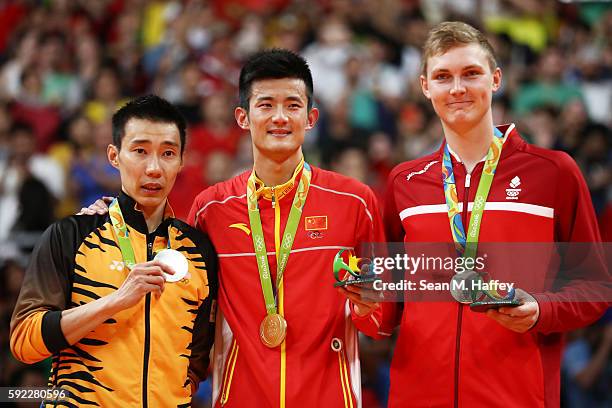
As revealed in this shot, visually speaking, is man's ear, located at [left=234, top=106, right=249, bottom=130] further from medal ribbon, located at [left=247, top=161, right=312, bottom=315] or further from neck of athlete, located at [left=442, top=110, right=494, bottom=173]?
neck of athlete, located at [left=442, top=110, right=494, bottom=173]

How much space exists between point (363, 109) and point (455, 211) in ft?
16.9

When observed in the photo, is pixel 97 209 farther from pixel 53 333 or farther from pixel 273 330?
pixel 273 330

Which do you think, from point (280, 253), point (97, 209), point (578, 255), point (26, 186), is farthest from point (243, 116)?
point (26, 186)

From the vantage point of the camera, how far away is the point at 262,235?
4.16 m

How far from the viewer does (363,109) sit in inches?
355

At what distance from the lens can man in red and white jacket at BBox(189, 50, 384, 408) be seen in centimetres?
398

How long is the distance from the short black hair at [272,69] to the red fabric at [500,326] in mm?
842

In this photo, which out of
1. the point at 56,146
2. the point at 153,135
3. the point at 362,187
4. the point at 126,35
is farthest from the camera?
the point at 126,35

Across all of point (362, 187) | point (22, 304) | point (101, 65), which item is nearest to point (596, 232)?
point (362, 187)

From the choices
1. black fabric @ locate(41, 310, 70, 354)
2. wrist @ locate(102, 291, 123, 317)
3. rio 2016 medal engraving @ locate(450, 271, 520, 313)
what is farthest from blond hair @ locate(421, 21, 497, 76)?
black fabric @ locate(41, 310, 70, 354)

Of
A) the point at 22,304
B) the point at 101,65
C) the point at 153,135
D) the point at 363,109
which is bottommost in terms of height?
the point at 22,304

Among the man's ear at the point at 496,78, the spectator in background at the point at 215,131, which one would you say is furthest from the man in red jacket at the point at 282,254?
the spectator in background at the point at 215,131

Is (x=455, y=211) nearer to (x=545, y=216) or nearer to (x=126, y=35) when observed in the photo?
(x=545, y=216)

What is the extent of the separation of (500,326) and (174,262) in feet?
4.82
